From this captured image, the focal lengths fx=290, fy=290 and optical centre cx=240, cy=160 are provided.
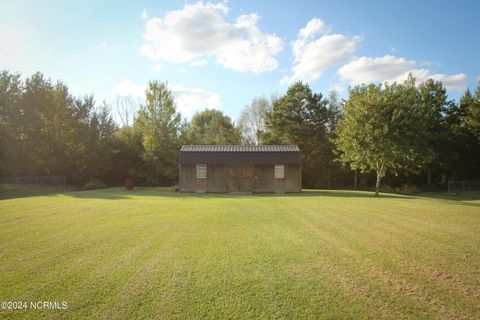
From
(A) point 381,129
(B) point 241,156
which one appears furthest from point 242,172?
(A) point 381,129

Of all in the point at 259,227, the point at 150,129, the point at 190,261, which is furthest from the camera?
the point at 150,129

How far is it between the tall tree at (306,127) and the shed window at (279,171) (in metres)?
12.5

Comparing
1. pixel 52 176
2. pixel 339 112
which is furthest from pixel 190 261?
pixel 339 112

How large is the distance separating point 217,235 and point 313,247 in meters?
2.82

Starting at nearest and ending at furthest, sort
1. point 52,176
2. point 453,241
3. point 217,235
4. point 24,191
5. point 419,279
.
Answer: point 419,279
point 453,241
point 217,235
point 24,191
point 52,176

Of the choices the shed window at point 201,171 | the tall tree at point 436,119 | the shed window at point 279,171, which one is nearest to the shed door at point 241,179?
the shed window at point 279,171

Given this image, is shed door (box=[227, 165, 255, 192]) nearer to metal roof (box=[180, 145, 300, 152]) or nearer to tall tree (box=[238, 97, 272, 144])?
metal roof (box=[180, 145, 300, 152])

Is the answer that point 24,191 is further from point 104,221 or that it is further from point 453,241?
point 453,241

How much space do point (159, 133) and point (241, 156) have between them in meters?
14.7

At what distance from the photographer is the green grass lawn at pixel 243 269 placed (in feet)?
14.5

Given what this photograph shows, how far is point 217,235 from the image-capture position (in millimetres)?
8633

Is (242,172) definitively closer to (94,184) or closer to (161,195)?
(161,195)

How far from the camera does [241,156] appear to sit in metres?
26.1

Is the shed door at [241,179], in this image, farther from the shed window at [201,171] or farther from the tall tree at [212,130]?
the tall tree at [212,130]
